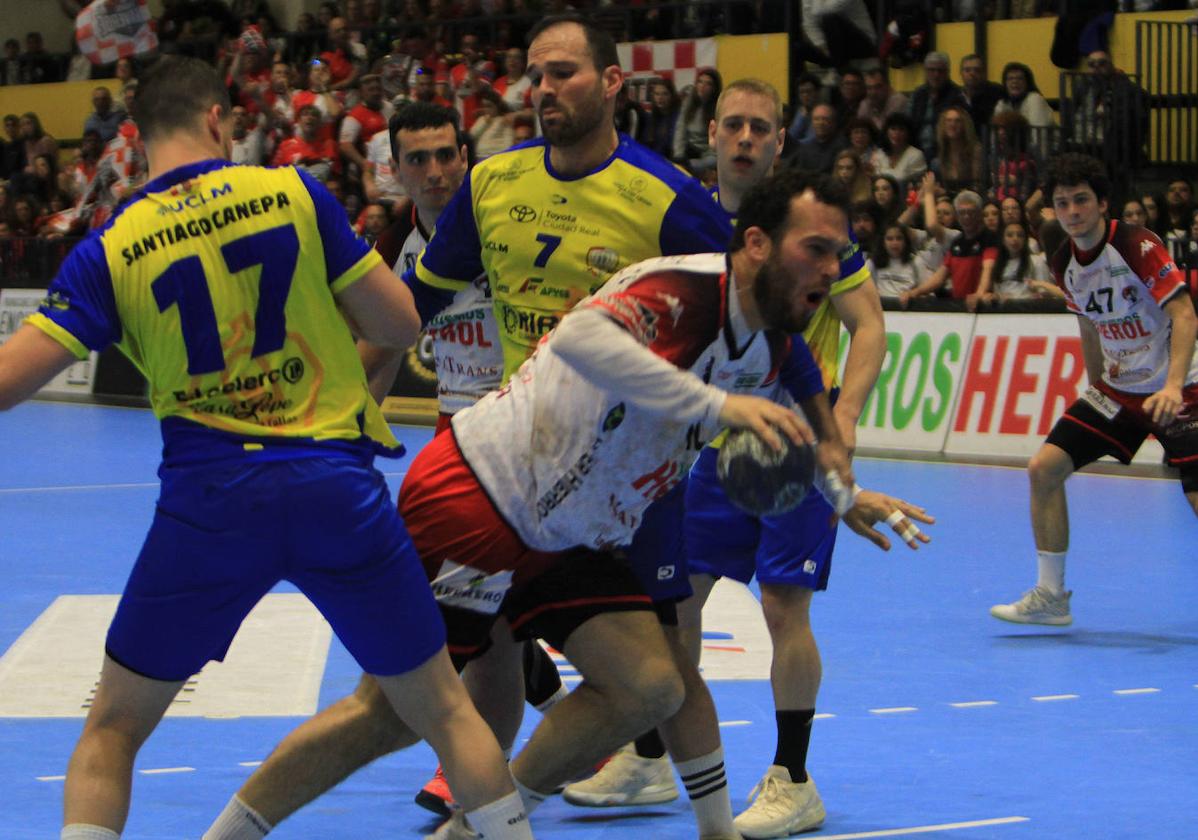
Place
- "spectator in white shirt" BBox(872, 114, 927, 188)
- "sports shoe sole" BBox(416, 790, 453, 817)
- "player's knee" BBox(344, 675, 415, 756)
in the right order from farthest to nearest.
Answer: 1. "spectator in white shirt" BBox(872, 114, 927, 188)
2. "sports shoe sole" BBox(416, 790, 453, 817)
3. "player's knee" BBox(344, 675, 415, 756)

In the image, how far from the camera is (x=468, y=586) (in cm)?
444

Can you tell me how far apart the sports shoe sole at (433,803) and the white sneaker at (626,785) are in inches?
18.5

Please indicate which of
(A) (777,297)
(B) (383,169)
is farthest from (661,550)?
(B) (383,169)

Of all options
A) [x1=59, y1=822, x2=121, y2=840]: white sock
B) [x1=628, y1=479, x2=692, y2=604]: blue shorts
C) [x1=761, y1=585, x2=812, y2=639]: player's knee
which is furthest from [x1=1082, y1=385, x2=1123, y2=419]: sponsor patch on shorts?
[x1=59, y1=822, x2=121, y2=840]: white sock

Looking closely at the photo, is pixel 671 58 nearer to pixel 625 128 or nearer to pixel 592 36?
pixel 625 128

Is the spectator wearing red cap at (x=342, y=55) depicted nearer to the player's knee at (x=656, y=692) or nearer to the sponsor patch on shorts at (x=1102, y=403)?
the sponsor patch on shorts at (x=1102, y=403)

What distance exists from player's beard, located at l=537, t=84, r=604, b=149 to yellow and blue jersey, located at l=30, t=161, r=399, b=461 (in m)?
1.06

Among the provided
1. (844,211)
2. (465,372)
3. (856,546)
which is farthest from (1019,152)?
(844,211)

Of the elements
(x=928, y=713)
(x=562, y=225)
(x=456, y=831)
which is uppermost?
(x=562, y=225)

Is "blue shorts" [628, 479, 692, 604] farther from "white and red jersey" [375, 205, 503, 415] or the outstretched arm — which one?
the outstretched arm

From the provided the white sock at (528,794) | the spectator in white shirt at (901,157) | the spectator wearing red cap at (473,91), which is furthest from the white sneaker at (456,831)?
the spectator wearing red cap at (473,91)

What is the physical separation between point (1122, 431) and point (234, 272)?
559 centimetres

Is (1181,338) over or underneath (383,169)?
Result: underneath

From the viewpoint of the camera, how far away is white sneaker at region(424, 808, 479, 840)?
5102mm
